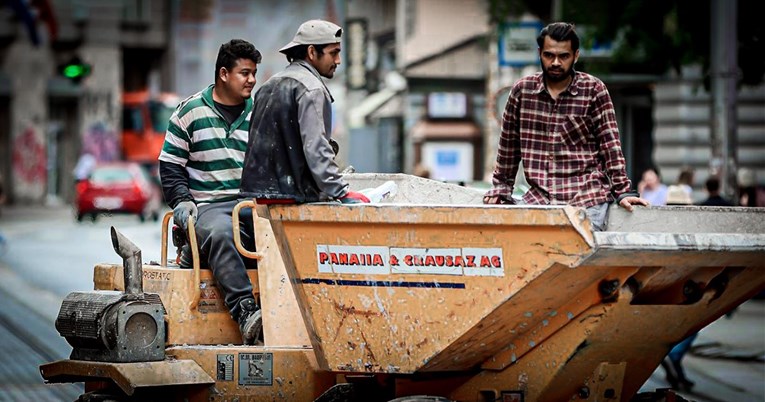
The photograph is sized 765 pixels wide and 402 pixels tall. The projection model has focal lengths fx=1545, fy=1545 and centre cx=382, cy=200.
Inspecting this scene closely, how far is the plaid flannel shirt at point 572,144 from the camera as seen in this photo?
714 cm

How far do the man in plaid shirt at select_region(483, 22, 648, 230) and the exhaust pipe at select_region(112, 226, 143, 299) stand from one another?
1.94 metres

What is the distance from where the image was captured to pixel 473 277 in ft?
20.5

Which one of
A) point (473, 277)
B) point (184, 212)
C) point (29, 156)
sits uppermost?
point (184, 212)

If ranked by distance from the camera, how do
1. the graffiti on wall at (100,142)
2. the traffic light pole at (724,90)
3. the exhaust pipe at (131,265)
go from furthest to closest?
the graffiti on wall at (100,142), the traffic light pole at (724,90), the exhaust pipe at (131,265)

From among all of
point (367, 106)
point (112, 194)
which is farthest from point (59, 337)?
point (367, 106)

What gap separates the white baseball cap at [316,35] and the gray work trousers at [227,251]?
1.26m

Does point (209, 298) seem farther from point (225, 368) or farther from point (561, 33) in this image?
point (561, 33)

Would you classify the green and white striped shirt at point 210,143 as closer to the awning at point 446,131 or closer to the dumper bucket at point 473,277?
the dumper bucket at point 473,277

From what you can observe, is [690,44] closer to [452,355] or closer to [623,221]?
[623,221]

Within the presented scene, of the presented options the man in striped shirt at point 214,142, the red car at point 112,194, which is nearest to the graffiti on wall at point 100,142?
the red car at point 112,194

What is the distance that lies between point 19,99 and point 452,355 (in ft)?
169

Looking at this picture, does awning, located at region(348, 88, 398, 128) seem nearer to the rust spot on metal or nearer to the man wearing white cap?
the man wearing white cap

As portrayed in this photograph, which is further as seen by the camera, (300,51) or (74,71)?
(74,71)

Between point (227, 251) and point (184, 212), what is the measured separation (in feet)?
0.98
